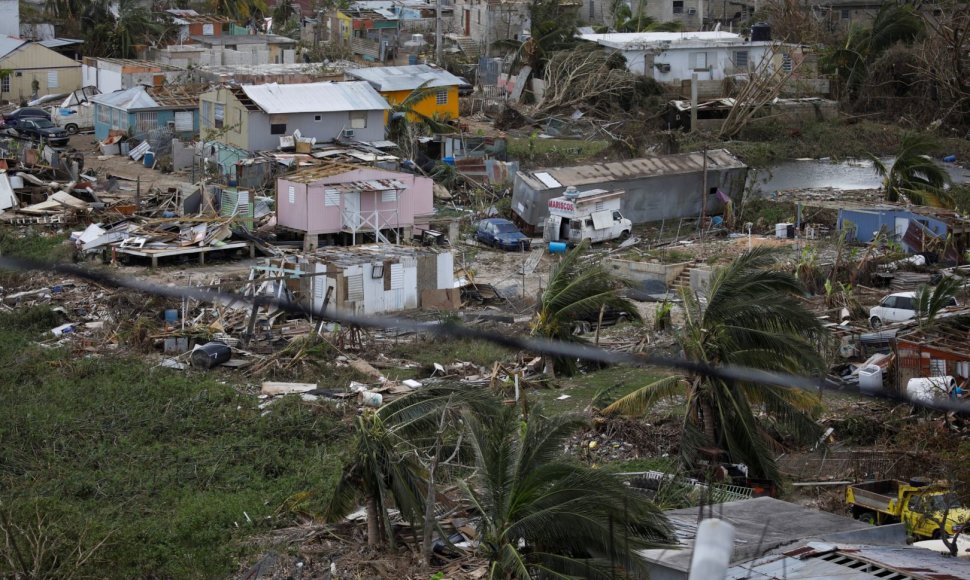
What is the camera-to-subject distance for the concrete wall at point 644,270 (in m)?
20.9

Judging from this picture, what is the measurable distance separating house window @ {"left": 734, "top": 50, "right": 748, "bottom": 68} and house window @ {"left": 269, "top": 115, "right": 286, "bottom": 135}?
54.4 feet

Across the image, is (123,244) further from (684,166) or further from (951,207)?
(951,207)

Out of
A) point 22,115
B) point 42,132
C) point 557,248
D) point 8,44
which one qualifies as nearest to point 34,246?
point 557,248

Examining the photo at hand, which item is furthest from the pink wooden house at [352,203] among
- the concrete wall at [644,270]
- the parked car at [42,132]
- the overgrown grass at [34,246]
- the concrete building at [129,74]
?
the concrete building at [129,74]

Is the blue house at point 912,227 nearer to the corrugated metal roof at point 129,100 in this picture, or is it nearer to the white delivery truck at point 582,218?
the white delivery truck at point 582,218

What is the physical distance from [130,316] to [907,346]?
10335 millimetres

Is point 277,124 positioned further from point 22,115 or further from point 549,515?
point 549,515

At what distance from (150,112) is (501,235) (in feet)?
41.8

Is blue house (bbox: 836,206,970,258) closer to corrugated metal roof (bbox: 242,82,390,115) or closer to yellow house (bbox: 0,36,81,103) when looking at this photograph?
corrugated metal roof (bbox: 242,82,390,115)

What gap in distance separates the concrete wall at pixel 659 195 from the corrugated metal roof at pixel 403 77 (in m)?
9.12

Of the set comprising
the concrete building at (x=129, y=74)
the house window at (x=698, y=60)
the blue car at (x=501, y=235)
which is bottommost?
the blue car at (x=501, y=235)

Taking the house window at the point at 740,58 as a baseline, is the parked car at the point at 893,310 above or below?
below

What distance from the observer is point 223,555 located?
10.4m

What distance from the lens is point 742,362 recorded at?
11180mm
